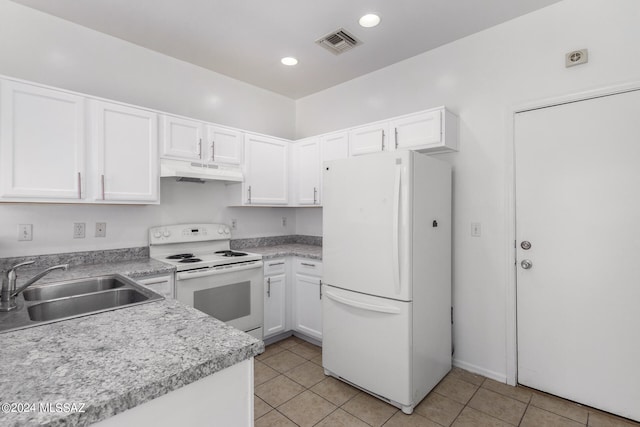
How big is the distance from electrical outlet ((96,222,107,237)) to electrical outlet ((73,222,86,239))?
0.32 ft

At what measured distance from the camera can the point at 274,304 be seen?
3.11 m

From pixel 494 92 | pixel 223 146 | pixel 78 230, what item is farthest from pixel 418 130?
pixel 78 230

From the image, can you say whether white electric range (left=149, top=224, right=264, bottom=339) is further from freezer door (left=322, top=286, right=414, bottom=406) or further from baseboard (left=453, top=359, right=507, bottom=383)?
baseboard (left=453, top=359, right=507, bottom=383)

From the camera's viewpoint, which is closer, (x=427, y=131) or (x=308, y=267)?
(x=427, y=131)

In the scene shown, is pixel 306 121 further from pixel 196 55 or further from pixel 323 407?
pixel 323 407

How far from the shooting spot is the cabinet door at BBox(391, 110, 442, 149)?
2.50 m

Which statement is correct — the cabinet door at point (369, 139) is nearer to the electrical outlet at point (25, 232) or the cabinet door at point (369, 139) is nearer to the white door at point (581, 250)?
the white door at point (581, 250)

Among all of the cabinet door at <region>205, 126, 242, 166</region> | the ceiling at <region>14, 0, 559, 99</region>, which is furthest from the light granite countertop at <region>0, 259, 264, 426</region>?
the ceiling at <region>14, 0, 559, 99</region>

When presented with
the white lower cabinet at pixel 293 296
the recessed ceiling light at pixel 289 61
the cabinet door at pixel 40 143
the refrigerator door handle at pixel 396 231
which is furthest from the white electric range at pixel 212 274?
the recessed ceiling light at pixel 289 61

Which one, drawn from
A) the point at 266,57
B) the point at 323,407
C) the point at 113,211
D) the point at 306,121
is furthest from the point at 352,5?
the point at 323,407

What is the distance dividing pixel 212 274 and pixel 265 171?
124 centimetres

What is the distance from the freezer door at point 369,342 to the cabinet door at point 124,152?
1666 millimetres

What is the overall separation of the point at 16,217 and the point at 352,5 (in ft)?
9.10

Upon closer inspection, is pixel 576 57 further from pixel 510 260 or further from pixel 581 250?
pixel 510 260
